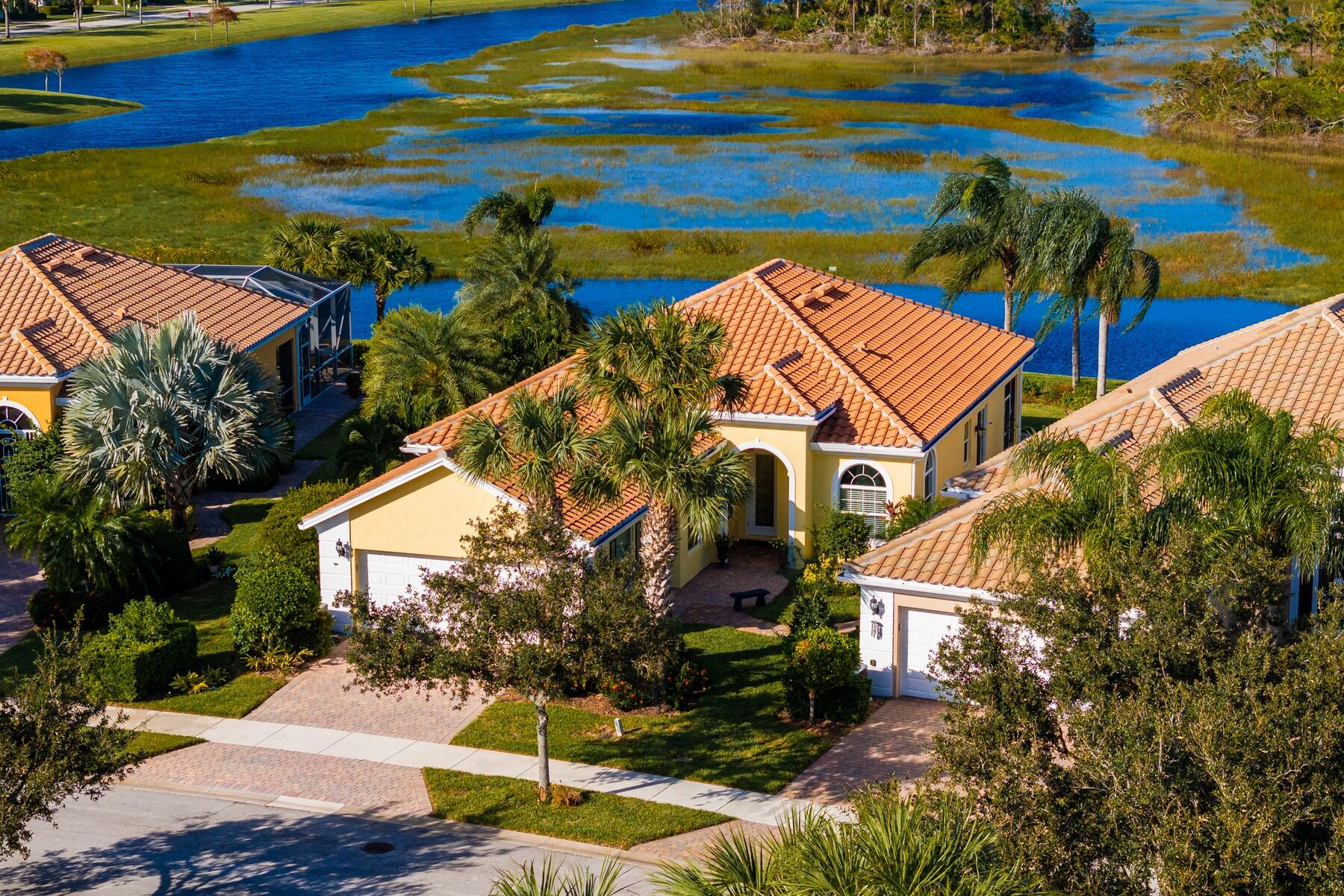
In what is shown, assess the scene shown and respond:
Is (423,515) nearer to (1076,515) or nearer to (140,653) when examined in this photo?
(140,653)

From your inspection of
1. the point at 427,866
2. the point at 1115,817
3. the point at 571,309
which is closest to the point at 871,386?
the point at 571,309

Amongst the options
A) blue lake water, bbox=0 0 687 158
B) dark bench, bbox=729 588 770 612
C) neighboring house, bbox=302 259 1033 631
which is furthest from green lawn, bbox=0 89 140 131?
dark bench, bbox=729 588 770 612

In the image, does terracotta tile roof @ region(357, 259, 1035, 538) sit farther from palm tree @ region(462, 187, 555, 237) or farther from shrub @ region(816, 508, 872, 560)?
palm tree @ region(462, 187, 555, 237)

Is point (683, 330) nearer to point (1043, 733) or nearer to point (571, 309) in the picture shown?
point (1043, 733)

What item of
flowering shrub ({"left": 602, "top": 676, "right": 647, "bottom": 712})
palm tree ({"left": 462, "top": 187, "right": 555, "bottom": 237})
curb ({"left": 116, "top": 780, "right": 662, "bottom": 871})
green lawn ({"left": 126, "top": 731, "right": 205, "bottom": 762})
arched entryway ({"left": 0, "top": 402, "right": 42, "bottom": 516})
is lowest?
curb ({"left": 116, "top": 780, "right": 662, "bottom": 871})

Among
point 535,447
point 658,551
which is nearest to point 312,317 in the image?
point 658,551

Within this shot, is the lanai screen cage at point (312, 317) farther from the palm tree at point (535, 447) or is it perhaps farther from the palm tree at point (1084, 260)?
the palm tree at point (535, 447)
